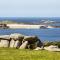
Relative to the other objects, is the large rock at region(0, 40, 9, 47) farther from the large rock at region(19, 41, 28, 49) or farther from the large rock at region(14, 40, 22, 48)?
the large rock at region(19, 41, 28, 49)

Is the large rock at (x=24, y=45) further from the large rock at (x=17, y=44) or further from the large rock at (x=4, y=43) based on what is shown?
the large rock at (x=4, y=43)

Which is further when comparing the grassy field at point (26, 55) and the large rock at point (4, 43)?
the large rock at point (4, 43)

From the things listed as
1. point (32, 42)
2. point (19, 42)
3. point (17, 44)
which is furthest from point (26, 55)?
point (32, 42)

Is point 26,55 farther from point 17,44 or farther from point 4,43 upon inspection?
point 4,43

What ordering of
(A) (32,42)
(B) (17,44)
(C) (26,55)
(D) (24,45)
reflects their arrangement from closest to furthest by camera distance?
(C) (26,55)
(D) (24,45)
(B) (17,44)
(A) (32,42)

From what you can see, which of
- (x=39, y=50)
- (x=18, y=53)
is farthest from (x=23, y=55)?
(x=39, y=50)

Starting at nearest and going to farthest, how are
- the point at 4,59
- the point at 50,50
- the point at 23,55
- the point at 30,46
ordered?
the point at 4,59
the point at 23,55
the point at 50,50
the point at 30,46

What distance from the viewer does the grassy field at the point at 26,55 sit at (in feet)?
78.2

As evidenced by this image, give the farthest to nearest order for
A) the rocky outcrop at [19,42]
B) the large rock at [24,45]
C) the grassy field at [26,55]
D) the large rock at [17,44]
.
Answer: the large rock at [17,44], the rocky outcrop at [19,42], the large rock at [24,45], the grassy field at [26,55]

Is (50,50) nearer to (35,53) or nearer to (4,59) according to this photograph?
(35,53)

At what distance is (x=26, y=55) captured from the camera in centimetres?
2500

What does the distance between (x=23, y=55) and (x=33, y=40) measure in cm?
541

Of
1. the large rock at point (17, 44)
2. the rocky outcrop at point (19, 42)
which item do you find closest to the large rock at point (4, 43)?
the rocky outcrop at point (19, 42)

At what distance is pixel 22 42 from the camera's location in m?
30.1
